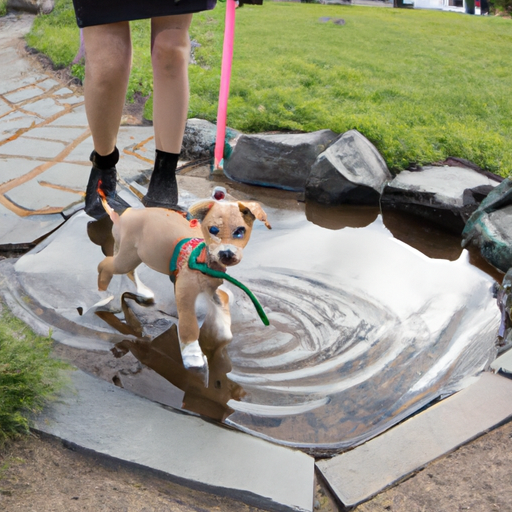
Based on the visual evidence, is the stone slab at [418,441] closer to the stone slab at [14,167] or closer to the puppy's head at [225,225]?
the puppy's head at [225,225]

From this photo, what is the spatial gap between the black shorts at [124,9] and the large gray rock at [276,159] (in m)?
1.74

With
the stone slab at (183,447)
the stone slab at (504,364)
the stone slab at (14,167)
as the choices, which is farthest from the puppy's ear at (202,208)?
the stone slab at (14,167)

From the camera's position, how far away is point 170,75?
259cm

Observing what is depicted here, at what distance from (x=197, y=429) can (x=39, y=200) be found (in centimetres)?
212

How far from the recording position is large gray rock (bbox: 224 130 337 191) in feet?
13.3

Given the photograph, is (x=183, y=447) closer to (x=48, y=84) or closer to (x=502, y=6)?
(x=48, y=84)

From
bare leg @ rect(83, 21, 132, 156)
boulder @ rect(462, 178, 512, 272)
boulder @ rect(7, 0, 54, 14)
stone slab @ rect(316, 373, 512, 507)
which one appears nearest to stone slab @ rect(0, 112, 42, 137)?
bare leg @ rect(83, 21, 132, 156)

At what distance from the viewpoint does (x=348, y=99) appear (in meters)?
5.32

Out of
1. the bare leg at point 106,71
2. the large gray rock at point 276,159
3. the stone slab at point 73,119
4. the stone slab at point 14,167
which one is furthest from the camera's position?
the stone slab at point 73,119

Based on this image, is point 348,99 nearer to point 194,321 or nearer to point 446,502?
point 194,321

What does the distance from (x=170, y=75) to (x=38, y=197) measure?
1428mm

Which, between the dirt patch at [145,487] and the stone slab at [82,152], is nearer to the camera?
the dirt patch at [145,487]

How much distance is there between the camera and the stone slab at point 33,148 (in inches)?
162

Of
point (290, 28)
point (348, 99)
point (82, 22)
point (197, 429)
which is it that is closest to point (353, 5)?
point (290, 28)
